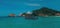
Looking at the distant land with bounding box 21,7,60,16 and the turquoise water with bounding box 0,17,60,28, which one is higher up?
the distant land with bounding box 21,7,60,16

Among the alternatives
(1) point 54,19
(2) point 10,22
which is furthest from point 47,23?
(2) point 10,22

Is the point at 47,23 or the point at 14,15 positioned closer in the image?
the point at 14,15

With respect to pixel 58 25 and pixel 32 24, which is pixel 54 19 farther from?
pixel 32 24

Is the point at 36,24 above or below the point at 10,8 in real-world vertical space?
below

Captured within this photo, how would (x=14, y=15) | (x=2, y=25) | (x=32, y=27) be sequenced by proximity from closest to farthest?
(x=14, y=15)
(x=2, y=25)
(x=32, y=27)

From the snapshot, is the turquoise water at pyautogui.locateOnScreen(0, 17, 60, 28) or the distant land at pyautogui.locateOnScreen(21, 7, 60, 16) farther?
the turquoise water at pyautogui.locateOnScreen(0, 17, 60, 28)

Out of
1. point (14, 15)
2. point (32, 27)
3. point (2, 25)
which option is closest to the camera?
point (14, 15)

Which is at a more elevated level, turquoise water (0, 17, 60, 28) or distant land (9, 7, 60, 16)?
distant land (9, 7, 60, 16)

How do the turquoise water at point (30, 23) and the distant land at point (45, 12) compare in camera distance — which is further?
the turquoise water at point (30, 23)

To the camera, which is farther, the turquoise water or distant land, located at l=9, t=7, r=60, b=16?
the turquoise water
